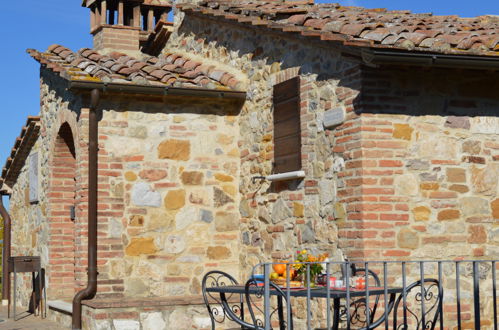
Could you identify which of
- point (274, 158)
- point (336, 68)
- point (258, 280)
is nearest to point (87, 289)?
point (274, 158)

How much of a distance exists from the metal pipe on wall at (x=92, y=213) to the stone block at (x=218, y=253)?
1555mm

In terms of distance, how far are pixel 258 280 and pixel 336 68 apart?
2.68 m

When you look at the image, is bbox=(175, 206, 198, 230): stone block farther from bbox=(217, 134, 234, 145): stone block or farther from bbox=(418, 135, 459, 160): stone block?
bbox=(418, 135, 459, 160): stone block

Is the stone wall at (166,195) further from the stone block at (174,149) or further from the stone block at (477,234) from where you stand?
the stone block at (477,234)

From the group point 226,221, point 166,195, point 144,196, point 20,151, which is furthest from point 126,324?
point 20,151

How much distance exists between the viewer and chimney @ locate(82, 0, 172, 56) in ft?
43.5

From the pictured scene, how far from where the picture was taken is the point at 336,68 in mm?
8453

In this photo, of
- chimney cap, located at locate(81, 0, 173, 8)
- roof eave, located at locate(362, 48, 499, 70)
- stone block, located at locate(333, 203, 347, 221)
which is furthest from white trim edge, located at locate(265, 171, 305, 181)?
chimney cap, located at locate(81, 0, 173, 8)

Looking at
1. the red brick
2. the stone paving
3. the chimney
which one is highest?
the chimney

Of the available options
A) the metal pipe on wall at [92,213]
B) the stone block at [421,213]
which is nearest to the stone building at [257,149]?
the stone block at [421,213]

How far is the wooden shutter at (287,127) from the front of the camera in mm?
9219

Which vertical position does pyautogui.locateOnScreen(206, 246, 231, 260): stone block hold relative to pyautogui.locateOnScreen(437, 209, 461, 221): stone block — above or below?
below

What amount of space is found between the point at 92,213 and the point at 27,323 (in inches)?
93.2

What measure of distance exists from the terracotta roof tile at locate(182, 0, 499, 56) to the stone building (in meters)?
0.03
